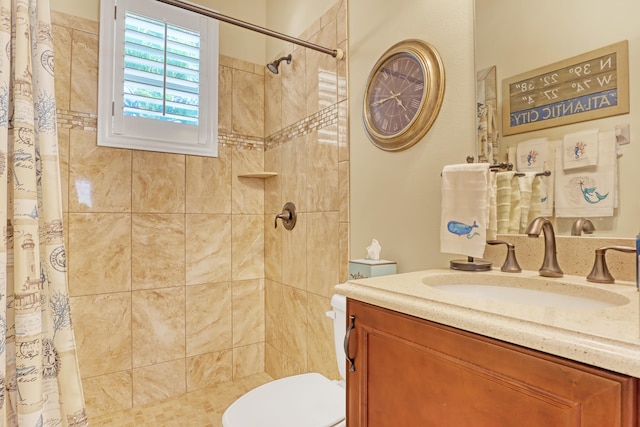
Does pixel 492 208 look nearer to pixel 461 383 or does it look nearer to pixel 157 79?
pixel 461 383

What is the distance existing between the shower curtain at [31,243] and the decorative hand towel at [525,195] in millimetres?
1543

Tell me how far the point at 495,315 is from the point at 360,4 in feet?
5.53

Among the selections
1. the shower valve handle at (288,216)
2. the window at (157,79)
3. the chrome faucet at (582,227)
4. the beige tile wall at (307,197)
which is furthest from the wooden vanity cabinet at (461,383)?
the window at (157,79)

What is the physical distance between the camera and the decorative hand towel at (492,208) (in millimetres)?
1188

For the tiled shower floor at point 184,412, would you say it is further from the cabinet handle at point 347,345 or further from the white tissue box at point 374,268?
the cabinet handle at point 347,345

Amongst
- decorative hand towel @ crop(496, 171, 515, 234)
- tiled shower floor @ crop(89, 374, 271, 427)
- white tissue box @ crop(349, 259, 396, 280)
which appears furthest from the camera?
tiled shower floor @ crop(89, 374, 271, 427)

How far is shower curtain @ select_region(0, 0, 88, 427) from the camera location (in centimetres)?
110

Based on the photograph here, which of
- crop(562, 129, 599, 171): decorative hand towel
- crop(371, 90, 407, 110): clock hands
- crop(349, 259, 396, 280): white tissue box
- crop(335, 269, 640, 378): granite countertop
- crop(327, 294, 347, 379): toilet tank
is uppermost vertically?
crop(371, 90, 407, 110): clock hands

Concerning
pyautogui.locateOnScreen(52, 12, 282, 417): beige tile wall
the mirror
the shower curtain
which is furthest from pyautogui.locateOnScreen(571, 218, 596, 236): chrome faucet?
pyautogui.locateOnScreen(52, 12, 282, 417): beige tile wall

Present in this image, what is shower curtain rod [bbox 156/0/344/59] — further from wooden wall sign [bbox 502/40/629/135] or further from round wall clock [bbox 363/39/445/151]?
wooden wall sign [bbox 502/40/629/135]

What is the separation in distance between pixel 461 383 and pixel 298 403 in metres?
Result: 0.86

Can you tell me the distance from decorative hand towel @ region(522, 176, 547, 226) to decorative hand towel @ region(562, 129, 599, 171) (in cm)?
8

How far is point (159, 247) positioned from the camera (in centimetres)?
229

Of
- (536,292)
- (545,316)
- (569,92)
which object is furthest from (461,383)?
(569,92)
